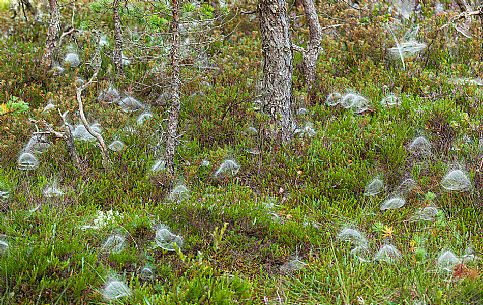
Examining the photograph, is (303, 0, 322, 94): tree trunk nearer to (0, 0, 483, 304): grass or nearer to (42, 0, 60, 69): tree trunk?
(0, 0, 483, 304): grass

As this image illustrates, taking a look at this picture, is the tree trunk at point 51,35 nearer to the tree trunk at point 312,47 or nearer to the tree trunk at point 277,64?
the tree trunk at point 277,64

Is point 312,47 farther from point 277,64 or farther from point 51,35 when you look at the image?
point 51,35

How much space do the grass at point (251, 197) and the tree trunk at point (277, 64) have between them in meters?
0.28

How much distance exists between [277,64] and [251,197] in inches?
72.5

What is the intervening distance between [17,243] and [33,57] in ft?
14.9

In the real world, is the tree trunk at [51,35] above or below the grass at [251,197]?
above

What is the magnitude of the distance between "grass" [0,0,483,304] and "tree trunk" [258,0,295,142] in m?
0.28

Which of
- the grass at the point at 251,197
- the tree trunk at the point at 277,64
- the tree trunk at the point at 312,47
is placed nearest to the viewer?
the grass at the point at 251,197

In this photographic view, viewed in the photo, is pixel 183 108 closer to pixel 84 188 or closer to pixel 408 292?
pixel 84 188

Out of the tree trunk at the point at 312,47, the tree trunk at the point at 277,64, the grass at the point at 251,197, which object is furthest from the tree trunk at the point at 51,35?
the tree trunk at the point at 312,47

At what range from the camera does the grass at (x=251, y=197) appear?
4270 mm

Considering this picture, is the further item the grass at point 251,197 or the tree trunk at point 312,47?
the tree trunk at point 312,47

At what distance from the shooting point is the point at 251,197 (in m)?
5.77

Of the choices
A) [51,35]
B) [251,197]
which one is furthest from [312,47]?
[51,35]
